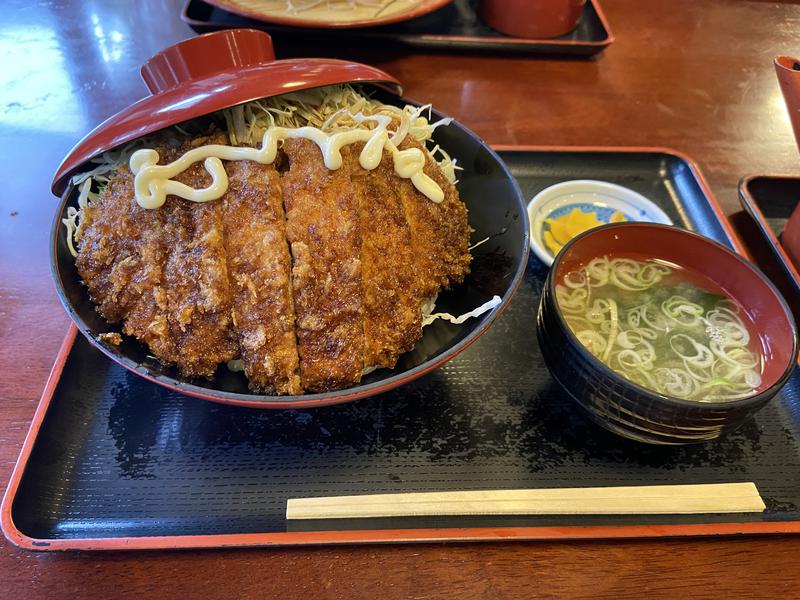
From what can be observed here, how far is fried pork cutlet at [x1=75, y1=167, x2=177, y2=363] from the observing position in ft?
3.76

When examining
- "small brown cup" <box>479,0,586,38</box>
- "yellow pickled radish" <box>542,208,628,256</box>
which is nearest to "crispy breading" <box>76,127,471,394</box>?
"yellow pickled radish" <box>542,208,628,256</box>

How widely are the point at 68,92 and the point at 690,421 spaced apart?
8.93 feet

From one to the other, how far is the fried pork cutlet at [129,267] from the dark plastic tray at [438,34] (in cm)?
154

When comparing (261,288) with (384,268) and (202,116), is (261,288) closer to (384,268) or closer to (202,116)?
(384,268)

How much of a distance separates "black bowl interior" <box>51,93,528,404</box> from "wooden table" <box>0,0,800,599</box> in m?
0.34

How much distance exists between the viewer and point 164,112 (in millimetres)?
1163

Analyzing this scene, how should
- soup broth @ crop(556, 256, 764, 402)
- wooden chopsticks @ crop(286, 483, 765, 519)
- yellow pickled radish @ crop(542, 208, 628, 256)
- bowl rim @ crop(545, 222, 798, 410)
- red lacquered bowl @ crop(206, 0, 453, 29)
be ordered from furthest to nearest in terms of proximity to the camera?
red lacquered bowl @ crop(206, 0, 453, 29), yellow pickled radish @ crop(542, 208, 628, 256), soup broth @ crop(556, 256, 764, 402), wooden chopsticks @ crop(286, 483, 765, 519), bowl rim @ crop(545, 222, 798, 410)

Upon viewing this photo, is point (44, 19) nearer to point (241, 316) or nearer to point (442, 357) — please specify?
point (241, 316)

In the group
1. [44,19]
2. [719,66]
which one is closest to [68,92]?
[44,19]

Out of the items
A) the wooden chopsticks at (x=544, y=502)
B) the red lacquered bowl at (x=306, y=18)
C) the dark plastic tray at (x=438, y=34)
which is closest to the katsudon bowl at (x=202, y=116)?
the wooden chopsticks at (x=544, y=502)

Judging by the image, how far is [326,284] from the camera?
1.14 metres

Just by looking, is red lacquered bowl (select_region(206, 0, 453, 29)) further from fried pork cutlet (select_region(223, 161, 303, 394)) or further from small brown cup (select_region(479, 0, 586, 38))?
fried pork cutlet (select_region(223, 161, 303, 394))

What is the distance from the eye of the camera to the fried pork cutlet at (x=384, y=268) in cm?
119

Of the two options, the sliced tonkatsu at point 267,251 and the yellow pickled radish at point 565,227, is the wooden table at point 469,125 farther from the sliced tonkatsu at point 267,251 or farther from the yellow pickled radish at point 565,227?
the yellow pickled radish at point 565,227
